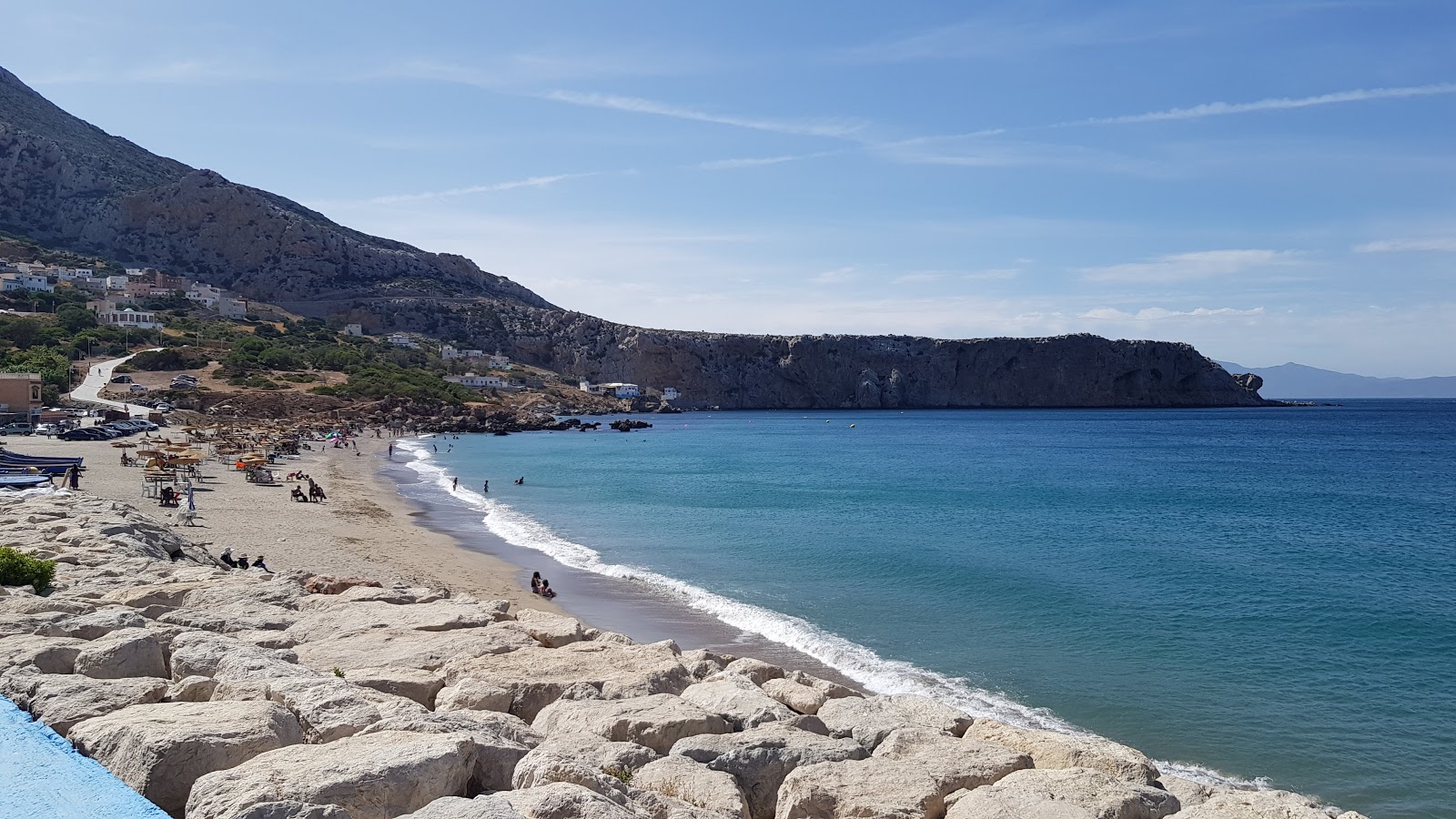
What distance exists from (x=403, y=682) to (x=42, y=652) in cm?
266

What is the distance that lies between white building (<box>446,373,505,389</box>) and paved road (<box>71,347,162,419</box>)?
3602 centimetres

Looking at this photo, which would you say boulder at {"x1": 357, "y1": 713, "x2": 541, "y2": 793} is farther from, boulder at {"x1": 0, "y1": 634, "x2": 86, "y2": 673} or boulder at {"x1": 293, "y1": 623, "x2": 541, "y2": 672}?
boulder at {"x1": 0, "y1": 634, "x2": 86, "y2": 673}

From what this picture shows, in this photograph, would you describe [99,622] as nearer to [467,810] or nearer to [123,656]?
[123,656]

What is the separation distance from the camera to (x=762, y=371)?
15912 cm

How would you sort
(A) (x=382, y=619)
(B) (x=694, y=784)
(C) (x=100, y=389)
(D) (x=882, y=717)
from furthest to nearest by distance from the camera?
(C) (x=100, y=389) → (A) (x=382, y=619) → (D) (x=882, y=717) → (B) (x=694, y=784)

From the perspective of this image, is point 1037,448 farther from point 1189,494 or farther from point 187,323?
point 187,323

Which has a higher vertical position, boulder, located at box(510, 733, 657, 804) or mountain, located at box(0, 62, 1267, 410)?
mountain, located at box(0, 62, 1267, 410)

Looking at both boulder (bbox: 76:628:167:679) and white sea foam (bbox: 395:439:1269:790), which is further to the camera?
white sea foam (bbox: 395:439:1269:790)

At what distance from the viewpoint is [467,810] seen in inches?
182

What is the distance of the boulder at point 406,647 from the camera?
9.09 m

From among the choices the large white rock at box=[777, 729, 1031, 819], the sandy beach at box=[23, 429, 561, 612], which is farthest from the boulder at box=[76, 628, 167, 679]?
the sandy beach at box=[23, 429, 561, 612]

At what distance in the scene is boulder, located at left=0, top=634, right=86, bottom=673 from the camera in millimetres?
7060

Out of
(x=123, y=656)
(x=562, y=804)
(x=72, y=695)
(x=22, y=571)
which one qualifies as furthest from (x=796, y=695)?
(x=22, y=571)

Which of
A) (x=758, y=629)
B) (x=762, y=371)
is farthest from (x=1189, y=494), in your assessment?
(x=762, y=371)
